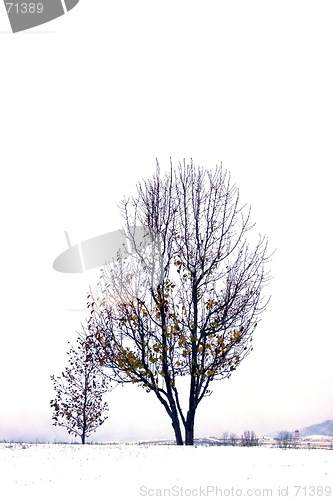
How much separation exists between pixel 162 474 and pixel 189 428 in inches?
214

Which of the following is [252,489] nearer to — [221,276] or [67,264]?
[221,276]

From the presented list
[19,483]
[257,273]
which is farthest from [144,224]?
[19,483]

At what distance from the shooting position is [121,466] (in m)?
11.3

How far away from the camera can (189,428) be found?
52.0 ft
